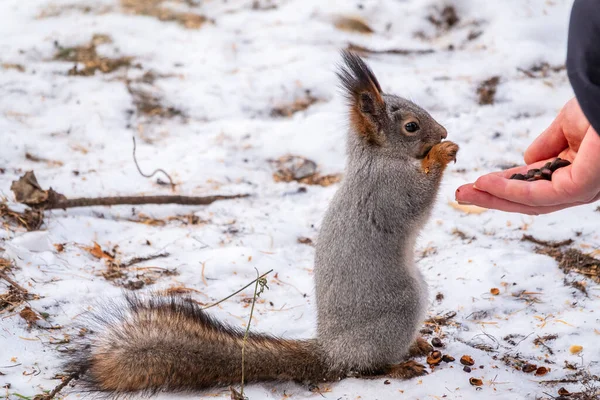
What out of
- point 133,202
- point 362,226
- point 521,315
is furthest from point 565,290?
point 133,202

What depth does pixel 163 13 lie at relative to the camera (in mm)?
5359

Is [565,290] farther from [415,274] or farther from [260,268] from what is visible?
[260,268]

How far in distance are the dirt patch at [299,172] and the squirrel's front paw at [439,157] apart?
4.39 feet

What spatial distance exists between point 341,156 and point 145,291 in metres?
1.76

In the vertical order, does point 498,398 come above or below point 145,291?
above

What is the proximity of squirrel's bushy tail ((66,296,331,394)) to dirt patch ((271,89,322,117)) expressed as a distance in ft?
7.74

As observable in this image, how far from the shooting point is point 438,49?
4848 mm

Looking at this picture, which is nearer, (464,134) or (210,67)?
(464,134)

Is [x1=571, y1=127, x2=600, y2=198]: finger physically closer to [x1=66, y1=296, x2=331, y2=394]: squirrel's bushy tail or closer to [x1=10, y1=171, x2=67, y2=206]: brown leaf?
[x1=66, y1=296, x2=331, y2=394]: squirrel's bushy tail

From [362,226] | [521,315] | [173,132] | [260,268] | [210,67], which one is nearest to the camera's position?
[362,226]

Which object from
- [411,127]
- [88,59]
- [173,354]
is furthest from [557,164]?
[88,59]

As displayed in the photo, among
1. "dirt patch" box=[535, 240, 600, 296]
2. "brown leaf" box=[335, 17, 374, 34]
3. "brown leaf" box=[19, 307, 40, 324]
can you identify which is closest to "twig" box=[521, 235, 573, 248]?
"dirt patch" box=[535, 240, 600, 296]

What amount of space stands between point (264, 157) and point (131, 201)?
100cm

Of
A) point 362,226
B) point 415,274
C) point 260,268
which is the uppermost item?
point 362,226
